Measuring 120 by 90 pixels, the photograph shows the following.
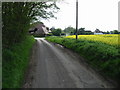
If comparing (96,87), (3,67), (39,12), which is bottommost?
Answer: (96,87)

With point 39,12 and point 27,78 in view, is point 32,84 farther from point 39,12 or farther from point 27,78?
point 39,12

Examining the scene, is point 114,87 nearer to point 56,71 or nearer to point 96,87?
point 96,87

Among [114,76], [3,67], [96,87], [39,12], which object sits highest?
[39,12]

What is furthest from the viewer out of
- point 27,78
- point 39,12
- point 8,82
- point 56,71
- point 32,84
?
point 39,12

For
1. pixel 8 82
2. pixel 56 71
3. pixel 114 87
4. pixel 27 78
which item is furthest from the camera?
pixel 56 71

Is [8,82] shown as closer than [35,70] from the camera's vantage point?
Yes

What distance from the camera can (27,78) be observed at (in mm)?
5543

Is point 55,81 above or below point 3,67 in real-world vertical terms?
below

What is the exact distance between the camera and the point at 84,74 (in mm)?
5984

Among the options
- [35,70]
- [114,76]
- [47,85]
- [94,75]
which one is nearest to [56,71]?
[35,70]

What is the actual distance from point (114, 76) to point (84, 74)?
1437 mm

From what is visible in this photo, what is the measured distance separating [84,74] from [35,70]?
8.98ft

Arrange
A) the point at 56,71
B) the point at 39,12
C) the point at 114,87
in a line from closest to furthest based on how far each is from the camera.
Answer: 1. the point at 114,87
2. the point at 56,71
3. the point at 39,12

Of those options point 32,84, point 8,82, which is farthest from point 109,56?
point 8,82
